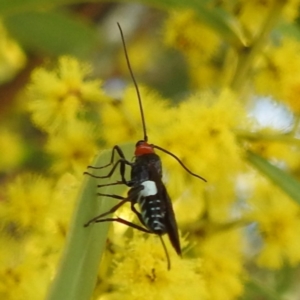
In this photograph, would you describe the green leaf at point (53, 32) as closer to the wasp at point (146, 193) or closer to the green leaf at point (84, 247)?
the wasp at point (146, 193)

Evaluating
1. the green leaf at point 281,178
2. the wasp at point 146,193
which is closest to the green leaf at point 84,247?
the wasp at point 146,193

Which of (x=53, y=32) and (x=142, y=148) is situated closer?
(x=142, y=148)

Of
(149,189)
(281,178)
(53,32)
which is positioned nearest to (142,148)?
(149,189)

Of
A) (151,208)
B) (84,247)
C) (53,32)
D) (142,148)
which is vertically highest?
(53,32)

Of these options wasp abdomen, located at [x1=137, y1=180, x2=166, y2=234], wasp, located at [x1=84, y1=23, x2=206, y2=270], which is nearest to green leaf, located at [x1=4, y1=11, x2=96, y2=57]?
wasp, located at [x1=84, y1=23, x2=206, y2=270]

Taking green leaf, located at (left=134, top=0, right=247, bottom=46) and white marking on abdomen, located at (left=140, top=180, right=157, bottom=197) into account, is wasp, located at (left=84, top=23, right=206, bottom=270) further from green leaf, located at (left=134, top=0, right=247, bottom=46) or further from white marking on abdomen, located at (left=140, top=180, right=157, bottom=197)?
green leaf, located at (left=134, top=0, right=247, bottom=46)

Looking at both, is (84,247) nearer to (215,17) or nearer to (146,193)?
(146,193)

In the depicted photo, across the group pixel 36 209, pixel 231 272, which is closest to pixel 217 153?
pixel 231 272

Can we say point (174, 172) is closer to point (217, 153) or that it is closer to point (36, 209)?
point (217, 153)
